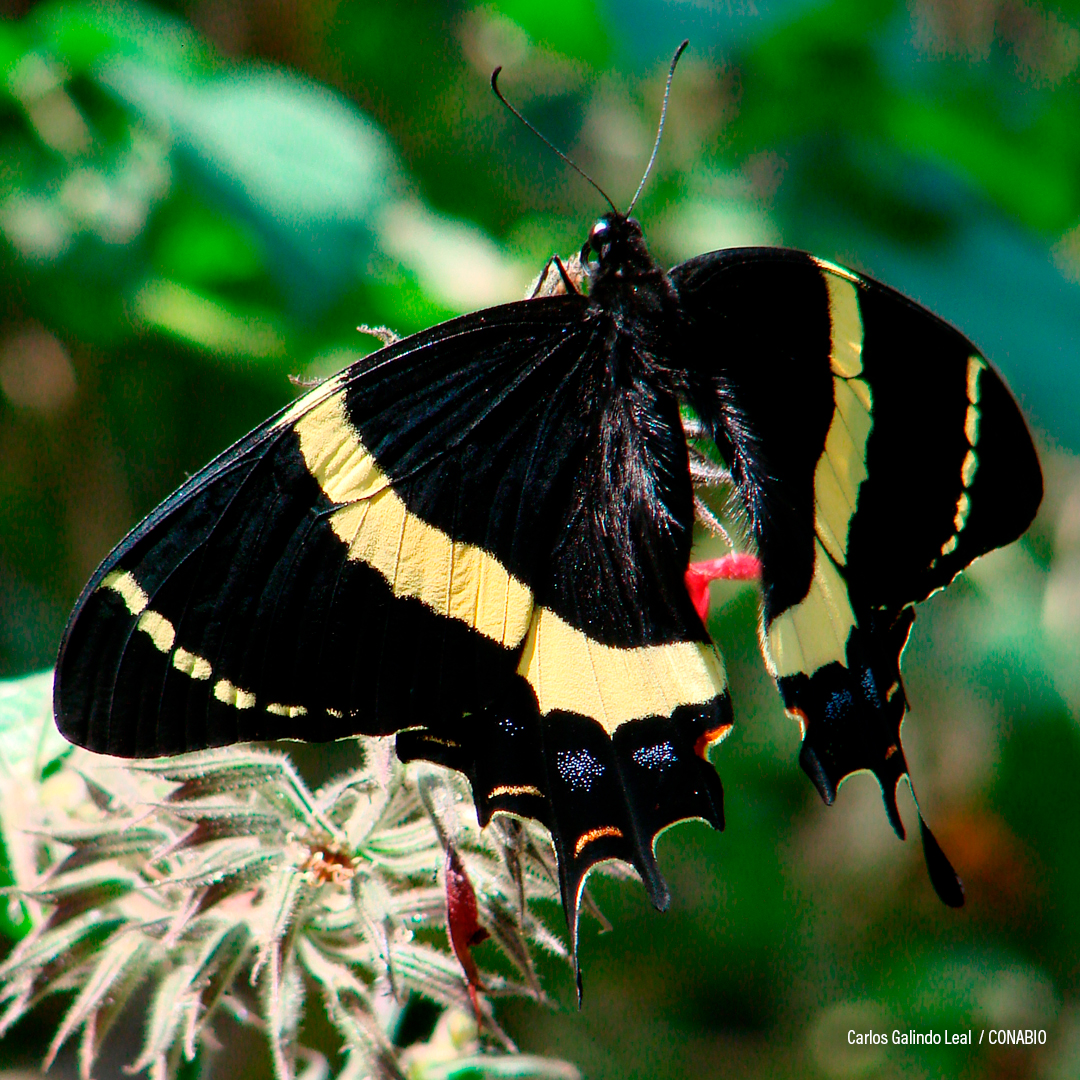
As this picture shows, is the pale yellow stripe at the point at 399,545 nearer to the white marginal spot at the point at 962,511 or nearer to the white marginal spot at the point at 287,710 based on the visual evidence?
the white marginal spot at the point at 287,710

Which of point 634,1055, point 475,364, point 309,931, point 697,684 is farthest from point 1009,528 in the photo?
point 634,1055

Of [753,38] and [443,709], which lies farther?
[753,38]

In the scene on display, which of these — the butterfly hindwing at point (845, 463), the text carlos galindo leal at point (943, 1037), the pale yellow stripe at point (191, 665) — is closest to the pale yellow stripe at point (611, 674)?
the butterfly hindwing at point (845, 463)

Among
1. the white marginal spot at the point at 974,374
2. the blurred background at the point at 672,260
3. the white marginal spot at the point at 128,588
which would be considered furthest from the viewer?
the blurred background at the point at 672,260

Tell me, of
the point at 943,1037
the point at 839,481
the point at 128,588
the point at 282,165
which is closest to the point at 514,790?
the point at 128,588

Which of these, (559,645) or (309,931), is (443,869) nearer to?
(309,931)

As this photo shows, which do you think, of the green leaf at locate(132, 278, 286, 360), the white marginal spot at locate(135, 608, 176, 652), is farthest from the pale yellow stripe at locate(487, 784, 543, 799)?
the green leaf at locate(132, 278, 286, 360)

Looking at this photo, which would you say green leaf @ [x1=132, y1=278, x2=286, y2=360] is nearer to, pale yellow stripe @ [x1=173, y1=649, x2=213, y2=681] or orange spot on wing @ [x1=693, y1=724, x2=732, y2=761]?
pale yellow stripe @ [x1=173, y1=649, x2=213, y2=681]

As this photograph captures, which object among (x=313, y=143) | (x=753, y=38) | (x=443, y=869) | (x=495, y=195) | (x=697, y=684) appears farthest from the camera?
(x=495, y=195)
